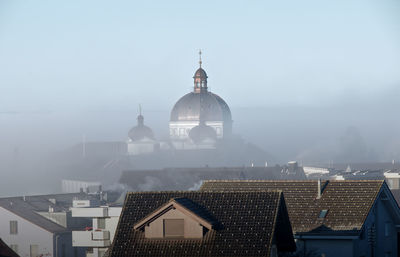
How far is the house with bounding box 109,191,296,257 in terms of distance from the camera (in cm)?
3772

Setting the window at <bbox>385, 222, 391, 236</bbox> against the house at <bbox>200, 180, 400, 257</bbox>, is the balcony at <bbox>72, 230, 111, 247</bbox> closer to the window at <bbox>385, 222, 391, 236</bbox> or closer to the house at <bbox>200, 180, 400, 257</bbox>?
the house at <bbox>200, 180, 400, 257</bbox>

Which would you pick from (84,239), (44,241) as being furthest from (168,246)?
(44,241)

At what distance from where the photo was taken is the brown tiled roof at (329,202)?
46125 mm

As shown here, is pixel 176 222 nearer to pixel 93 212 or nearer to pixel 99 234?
pixel 99 234

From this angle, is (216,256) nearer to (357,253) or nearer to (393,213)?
(357,253)

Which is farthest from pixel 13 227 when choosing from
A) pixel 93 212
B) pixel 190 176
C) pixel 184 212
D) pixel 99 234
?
pixel 190 176

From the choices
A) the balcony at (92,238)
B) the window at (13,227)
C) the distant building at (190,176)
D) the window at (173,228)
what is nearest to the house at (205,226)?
the window at (173,228)

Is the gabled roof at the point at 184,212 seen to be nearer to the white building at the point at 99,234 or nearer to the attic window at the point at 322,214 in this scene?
the attic window at the point at 322,214

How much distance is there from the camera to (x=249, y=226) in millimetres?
38031

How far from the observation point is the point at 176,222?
127 feet

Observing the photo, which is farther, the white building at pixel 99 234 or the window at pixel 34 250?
the window at pixel 34 250

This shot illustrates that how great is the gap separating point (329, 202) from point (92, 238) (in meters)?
18.7

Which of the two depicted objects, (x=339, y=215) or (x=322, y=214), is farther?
(x=322, y=214)

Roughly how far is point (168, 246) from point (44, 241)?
48722 millimetres
